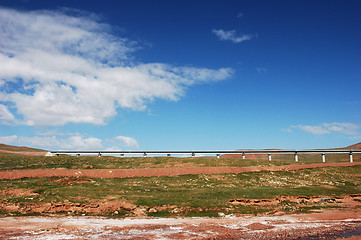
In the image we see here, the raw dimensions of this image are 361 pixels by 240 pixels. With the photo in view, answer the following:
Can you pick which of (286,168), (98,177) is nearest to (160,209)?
(98,177)

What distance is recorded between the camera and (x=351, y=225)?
25.4m

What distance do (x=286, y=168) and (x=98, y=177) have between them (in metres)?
35.8

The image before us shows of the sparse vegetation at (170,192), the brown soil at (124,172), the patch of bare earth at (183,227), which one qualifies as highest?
the brown soil at (124,172)

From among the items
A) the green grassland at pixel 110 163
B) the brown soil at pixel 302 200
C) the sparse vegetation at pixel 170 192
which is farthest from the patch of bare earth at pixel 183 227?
the green grassland at pixel 110 163

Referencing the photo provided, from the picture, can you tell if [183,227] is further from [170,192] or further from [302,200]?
[302,200]

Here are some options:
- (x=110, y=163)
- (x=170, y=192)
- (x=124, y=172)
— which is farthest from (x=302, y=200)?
(x=110, y=163)

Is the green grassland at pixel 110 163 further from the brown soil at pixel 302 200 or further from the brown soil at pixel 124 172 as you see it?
the brown soil at pixel 302 200

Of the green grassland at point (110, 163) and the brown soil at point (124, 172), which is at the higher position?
the green grassland at point (110, 163)

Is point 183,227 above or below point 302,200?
below

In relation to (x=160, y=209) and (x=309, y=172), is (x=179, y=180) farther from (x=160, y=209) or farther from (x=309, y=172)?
(x=309, y=172)

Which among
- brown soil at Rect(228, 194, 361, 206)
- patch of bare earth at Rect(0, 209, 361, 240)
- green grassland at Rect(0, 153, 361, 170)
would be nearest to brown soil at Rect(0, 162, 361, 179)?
green grassland at Rect(0, 153, 361, 170)

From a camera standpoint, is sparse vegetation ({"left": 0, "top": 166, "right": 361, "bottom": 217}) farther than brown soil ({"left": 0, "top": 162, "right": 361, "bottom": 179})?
No

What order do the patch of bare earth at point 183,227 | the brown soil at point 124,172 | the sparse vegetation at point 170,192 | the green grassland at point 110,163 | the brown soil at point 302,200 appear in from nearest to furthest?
the patch of bare earth at point 183,227 < the sparse vegetation at point 170,192 < the brown soil at point 302,200 < the brown soil at point 124,172 < the green grassland at point 110,163

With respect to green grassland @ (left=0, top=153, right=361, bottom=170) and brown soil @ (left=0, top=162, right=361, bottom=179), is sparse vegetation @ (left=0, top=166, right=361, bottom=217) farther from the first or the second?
green grassland @ (left=0, top=153, right=361, bottom=170)
